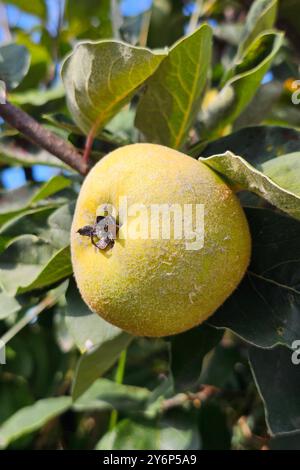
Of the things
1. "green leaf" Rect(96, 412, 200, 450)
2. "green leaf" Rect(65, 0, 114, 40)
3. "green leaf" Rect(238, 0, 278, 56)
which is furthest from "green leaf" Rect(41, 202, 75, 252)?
"green leaf" Rect(65, 0, 114, 40)

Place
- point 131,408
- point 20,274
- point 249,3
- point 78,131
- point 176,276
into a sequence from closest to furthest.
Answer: point 176,276 → point 20,274 → point 78,131 → point 131,408 → point 249,3

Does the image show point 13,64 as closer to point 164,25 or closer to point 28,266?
point 28,266

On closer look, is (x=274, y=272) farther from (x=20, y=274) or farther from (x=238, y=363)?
(x=238, y=363)

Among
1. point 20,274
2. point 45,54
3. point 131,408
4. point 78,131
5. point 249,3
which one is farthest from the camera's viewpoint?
point 45,54

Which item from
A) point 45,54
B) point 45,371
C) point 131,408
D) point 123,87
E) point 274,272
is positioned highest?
point 123,87

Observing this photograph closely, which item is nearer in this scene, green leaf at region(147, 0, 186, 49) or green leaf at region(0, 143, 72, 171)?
green leaf at region(0, 143, 72, 171)

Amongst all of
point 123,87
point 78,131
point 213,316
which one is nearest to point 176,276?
point 213,316

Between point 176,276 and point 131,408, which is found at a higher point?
point 176,276

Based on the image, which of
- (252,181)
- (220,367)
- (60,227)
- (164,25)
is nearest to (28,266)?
(60,227)

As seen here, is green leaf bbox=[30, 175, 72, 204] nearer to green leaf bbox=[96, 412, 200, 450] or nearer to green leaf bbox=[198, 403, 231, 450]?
green leaf bbox=[96, 412, 200, 450]
